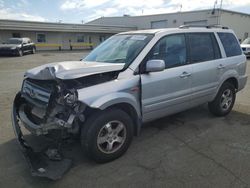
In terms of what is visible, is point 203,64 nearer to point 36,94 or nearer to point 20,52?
point 36,94

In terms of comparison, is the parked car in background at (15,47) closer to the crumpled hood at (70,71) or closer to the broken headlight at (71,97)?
the crumpled hood at (70,71)

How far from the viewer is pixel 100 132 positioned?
320 cm

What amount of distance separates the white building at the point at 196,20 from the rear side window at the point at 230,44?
33.6 meters

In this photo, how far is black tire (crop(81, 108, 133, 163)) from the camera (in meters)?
3.07

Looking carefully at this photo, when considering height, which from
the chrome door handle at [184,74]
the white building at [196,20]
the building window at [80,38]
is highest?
the white building at [196,20]

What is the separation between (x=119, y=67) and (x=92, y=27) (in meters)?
34.0

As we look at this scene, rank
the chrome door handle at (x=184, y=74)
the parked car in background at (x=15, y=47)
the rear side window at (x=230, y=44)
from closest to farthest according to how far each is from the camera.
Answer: the chrome door handle at (x=184, y=74) < the rear side window at (x=230, y=44) < the parked car in background at (x=15, y=47)

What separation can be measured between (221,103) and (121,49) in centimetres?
260

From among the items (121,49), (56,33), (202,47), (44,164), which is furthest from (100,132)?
(56,33)

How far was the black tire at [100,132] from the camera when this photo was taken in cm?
307

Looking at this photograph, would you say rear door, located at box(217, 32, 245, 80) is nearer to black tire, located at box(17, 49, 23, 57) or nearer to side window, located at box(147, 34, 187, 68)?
side window, located at box(147, 34, 187, 68)

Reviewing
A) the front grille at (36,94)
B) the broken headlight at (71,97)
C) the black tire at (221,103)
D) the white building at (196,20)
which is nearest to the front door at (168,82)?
the black tire at (221,103)

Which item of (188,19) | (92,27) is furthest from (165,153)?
(188,19)

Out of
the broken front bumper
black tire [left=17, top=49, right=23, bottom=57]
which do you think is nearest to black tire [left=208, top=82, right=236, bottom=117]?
the broken front bumper
